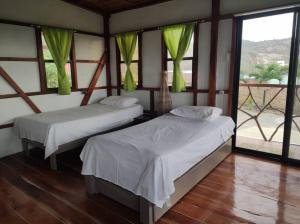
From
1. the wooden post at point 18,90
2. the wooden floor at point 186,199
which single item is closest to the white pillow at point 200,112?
the wooden floor at point 186,199

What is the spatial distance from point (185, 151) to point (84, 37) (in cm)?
335

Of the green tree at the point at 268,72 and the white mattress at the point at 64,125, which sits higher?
the green tree at the point at 268,72

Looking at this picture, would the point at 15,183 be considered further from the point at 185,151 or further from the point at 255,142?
the point at 255,142

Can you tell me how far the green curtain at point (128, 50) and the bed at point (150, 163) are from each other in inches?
74.3

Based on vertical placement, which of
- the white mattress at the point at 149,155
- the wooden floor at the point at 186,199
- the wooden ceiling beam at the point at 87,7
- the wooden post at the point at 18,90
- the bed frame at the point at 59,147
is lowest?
the wooden floor at the point at 186,199

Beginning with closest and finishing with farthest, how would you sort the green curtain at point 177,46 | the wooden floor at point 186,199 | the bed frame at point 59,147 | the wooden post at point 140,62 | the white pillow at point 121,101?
the wooden floor at point 186,199 < the bed frame at point 59,147 < the green curtain at point 177,46 < the white pillow at point 121,101 < the wooden post at point 140,62

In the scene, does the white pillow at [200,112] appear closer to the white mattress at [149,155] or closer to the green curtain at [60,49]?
the white mattress at [149,155]

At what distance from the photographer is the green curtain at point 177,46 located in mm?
3676

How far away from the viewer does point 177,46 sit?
3.78 meters

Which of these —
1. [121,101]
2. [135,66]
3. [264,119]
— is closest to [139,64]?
[135,66]

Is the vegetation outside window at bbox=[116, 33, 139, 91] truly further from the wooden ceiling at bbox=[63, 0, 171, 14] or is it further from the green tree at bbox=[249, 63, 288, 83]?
the green tree at bbox=[249, 63, 288, 83]

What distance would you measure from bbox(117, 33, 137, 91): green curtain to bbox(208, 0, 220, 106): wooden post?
1580mm

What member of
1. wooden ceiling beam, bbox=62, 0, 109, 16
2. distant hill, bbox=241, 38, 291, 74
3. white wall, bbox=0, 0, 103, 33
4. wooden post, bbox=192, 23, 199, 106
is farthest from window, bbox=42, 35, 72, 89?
distant hill, bbox=241, 38, 291, 74

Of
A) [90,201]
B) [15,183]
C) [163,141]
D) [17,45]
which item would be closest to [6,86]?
[17,45]
